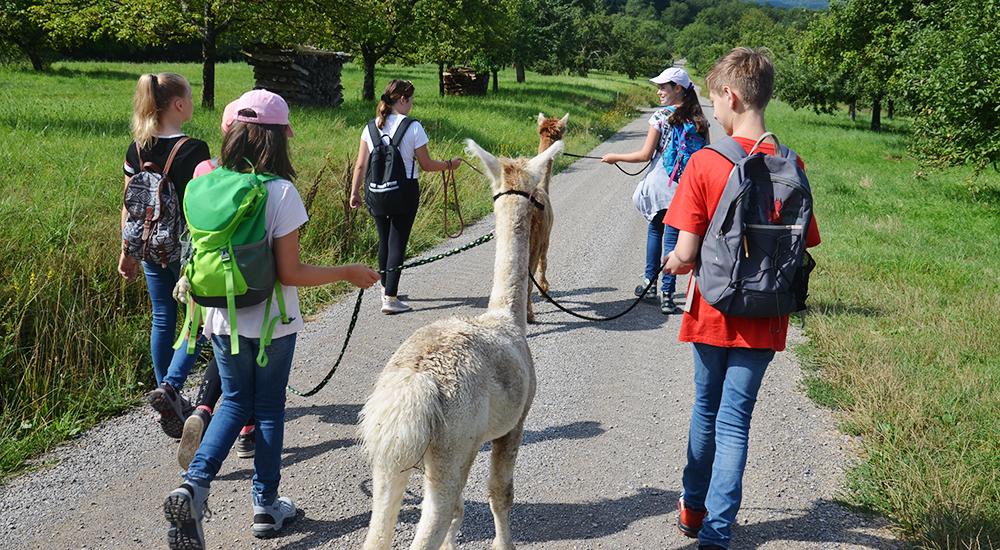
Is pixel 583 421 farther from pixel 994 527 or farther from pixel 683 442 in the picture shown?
pixel 994 527

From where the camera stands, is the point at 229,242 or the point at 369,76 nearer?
the point at 229,242

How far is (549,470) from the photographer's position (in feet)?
14.1

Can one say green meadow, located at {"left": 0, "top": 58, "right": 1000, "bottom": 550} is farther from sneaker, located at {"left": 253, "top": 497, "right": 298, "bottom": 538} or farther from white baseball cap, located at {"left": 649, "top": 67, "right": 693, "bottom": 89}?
white baseball cap, located at {"left": 649, "top": 67, "right": 693, "bottom": 89}

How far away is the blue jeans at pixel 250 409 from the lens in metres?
3.27

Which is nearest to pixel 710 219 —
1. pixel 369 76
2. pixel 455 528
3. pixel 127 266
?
pixel 455 528

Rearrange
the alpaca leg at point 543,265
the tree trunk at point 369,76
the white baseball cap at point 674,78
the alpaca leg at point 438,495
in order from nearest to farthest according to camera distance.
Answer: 1. the alpaca leg at point 438,495
2. the white baseball cap at point 674,78
3. the alpaca leg at point 543,265
4. the tree trunk at point 369,76

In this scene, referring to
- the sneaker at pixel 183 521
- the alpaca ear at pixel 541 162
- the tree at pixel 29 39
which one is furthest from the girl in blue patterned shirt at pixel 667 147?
the tree at pixel 29 39

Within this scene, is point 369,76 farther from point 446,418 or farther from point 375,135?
point 446,418

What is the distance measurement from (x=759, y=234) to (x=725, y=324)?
16.4 inches

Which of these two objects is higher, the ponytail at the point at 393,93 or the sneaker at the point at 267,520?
the ponytail at the point at 393,93

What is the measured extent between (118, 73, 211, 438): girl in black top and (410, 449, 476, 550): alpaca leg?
6.76ft

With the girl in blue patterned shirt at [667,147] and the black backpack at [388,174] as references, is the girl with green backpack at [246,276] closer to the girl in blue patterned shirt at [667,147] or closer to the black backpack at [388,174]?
the black backpack at [388,174]

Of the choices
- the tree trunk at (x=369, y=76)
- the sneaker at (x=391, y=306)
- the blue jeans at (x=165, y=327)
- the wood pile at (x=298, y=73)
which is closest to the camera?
the blue jeans at (x=165, y=327)

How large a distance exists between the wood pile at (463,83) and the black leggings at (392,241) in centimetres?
2973
